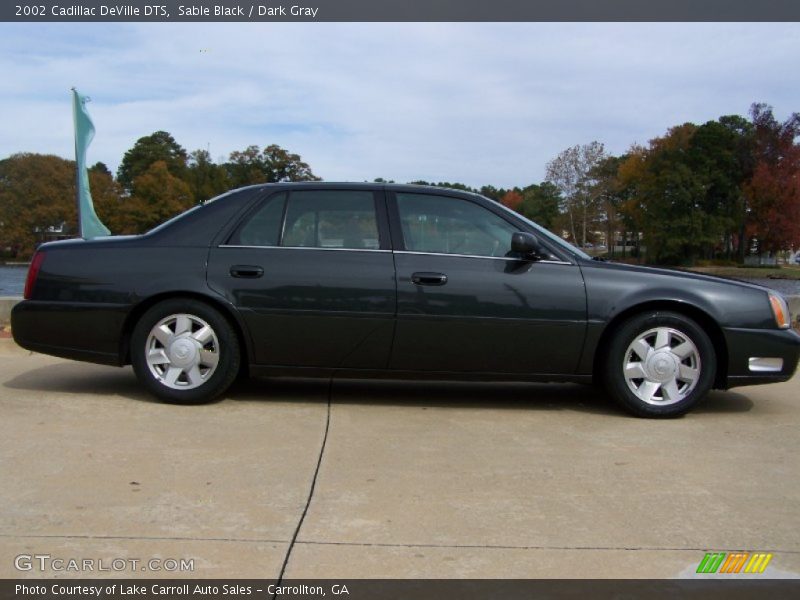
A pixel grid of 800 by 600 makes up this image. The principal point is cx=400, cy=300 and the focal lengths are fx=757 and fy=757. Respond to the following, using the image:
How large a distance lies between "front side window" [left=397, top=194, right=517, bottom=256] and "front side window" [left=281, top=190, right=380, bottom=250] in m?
0.23

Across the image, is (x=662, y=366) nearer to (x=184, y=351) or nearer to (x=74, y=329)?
(x=184, y=351)

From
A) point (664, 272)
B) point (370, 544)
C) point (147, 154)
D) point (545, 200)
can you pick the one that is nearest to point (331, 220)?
point (664, 272)

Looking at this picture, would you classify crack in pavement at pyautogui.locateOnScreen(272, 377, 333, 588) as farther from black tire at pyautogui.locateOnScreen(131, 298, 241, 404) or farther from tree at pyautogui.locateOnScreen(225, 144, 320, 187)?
tree at pyautogui.locateOnScreen(225, 144, 320, 187)

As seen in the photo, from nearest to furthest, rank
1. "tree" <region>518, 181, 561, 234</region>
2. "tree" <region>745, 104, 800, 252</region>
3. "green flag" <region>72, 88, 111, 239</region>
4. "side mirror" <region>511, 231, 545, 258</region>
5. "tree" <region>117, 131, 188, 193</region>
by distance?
1. "side mirror" <region>511, 231, 545, 258</region>
2. "green flag" <region>72, 88, 111, 239</region>
3. "tree" <region>518, 181, 561, 234</region>
4. "tree" <region>745, 104, 800, 252</region>
5. "tree" <region>117, 131, 188, 193</region>

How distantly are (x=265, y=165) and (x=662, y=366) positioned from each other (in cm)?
3311

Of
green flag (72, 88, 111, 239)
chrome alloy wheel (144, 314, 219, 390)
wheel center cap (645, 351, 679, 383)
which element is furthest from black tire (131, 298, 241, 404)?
green flag (72, 88, 111, 239)

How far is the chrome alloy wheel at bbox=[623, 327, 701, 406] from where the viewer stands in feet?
16.2

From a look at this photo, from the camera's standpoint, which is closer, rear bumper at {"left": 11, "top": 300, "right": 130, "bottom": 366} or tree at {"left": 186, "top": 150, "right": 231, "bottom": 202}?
rear bumper at {"left": 11, "top": 300, "right": 130, "bottom": 366}

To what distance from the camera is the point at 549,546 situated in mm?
2918

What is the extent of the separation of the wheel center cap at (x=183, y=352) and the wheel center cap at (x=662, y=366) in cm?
298

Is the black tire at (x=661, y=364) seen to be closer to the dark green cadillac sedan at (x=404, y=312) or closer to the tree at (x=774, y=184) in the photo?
the dark green cadillac sedan at (x=404, y=312)

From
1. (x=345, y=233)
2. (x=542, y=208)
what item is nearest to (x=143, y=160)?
(x=542, y=208)

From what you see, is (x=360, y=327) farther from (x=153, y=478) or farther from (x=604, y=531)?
(x=604, y=531)

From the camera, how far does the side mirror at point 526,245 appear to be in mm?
4855
